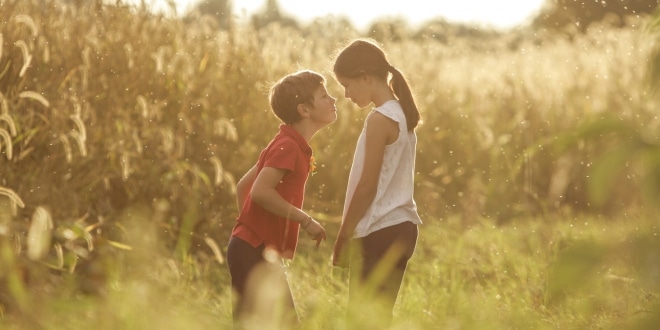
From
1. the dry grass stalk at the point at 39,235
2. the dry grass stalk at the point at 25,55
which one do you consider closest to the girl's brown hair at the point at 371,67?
the dry grass stalk at the point at 39,235

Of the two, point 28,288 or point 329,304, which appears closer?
→ point 28,288

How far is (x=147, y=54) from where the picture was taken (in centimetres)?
536

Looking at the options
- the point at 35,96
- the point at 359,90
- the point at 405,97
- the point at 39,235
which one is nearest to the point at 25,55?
the point at 35,96

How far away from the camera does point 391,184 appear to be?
2963 millimetres

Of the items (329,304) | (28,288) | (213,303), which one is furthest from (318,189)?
(28,288)

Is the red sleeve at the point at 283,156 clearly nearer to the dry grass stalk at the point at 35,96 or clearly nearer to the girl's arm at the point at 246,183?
the girl's arm at the point at 246,183

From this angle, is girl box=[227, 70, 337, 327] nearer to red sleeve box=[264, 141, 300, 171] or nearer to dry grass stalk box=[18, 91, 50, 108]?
red sleeve box=[264, 141, 300, 171]

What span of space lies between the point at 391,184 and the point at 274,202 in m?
0.39

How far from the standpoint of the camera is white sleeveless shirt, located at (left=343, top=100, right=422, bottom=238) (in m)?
2.91

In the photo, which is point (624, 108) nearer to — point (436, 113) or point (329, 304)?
point (436, 113)

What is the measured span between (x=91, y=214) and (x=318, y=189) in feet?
6.68

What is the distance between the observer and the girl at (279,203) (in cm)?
284

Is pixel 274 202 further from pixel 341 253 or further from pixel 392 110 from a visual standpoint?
pixel 392 110

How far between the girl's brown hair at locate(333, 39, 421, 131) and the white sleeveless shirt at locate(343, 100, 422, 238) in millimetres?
51
